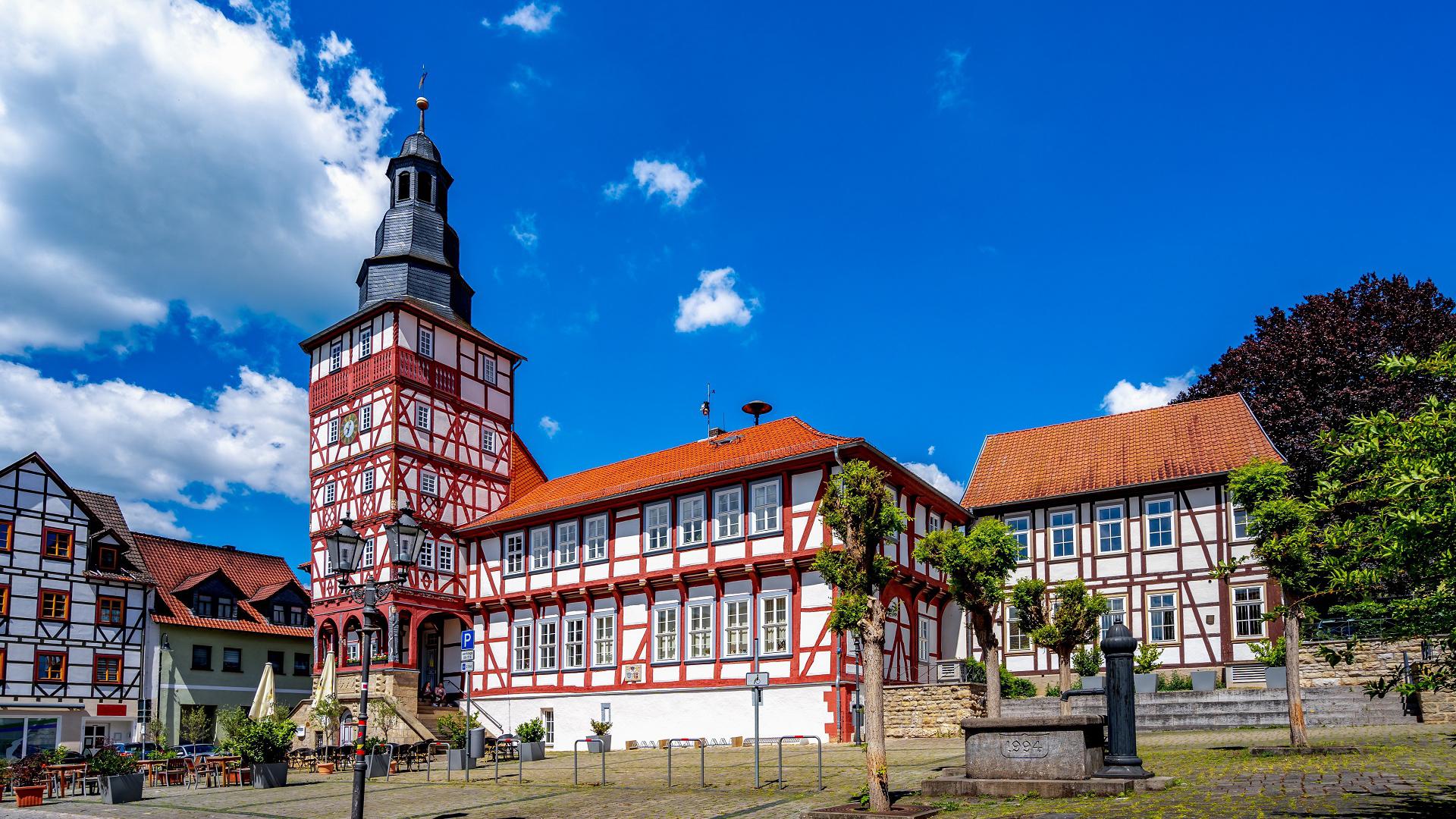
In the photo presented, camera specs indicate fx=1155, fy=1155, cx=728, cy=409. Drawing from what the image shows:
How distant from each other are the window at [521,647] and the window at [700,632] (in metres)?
7.50

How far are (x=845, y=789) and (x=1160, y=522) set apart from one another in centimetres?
2250

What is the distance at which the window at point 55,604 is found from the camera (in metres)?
44.0

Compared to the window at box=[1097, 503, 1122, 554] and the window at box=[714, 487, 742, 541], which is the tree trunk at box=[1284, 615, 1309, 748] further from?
the window at box=[1097, 503, 1122, 554]

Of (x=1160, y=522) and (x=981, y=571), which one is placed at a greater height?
(x=1160, y=522)

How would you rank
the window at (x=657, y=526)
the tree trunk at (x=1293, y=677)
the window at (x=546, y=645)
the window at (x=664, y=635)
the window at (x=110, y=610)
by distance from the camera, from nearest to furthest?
1. the tree trunk at (x=1293, y=677)
2. the window at (x=664, y=635)
3. the window at (x=657, y=526)
4. the window at (x=546, y=645)
5. the window at (x=110, y=610)

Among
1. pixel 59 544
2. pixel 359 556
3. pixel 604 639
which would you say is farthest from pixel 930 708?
pixel 59 544

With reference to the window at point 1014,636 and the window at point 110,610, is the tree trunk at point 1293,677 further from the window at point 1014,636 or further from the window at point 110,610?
the window at point 110,610

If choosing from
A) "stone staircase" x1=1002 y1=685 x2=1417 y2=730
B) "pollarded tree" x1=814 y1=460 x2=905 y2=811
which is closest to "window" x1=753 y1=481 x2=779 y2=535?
"stone staircase" x1=1002 y1=685 x2=1417 y2=730

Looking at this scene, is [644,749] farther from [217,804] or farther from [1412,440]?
[1412,440]

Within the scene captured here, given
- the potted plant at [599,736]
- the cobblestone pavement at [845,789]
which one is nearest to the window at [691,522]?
the potted plant at [599,736]

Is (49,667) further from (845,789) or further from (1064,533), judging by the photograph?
(845,789)

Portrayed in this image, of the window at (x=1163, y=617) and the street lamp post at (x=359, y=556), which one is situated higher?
the street lamp post at (x=359, y=556)

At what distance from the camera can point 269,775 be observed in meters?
25.5

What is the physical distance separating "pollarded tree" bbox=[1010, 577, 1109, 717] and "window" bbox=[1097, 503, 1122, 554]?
317 inches
